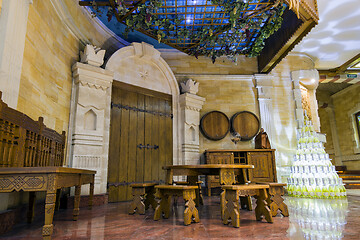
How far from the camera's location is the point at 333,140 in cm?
1277

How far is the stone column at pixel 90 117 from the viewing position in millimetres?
4590

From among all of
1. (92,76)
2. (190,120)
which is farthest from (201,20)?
(92,76)

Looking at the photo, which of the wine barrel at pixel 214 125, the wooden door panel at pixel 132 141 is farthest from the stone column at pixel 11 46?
the wine barrel at pixel 214 125

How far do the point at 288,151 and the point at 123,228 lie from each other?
220 inches

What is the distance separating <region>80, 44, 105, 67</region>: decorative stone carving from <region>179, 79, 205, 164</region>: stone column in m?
2.39

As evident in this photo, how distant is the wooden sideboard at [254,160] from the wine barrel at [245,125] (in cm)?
73

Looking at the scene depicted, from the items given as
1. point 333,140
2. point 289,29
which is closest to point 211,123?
point 289,29

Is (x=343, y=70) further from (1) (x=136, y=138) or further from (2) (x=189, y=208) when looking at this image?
(2) (x=189, y=208)

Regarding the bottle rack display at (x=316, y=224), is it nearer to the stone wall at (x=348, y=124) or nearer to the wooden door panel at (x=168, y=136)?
the wooden door panel at (x=168, y=136)

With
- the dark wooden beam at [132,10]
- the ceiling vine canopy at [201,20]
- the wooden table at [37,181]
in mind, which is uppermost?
the ceiling vine canopy at [201,20]

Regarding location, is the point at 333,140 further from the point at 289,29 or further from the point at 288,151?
the point at 289,29

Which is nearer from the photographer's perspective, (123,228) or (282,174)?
(123,228)

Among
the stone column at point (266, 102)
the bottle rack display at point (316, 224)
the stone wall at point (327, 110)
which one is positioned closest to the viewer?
the bottle rack display at point (316, 224)

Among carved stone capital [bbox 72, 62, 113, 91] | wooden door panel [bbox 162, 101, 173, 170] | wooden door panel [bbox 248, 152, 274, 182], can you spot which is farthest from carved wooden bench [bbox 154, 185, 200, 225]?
wooden door panel [bbox 248, 152, 274, 182]
